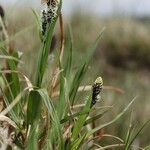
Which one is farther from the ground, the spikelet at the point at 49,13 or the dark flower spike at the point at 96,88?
the spikelet at the point at 49,13

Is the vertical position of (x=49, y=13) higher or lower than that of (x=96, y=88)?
higher

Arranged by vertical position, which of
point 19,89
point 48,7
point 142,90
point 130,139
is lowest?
point 142,90

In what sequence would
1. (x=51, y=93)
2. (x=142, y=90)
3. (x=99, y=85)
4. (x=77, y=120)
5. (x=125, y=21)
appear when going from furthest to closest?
(x=125, y=21), (x=142, y=90), (x=51, y=93), (x=77, y=120), (x=99, y=85)

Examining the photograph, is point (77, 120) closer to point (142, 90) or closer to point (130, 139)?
point (130, 139)

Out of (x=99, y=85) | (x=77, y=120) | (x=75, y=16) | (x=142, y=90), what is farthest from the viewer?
(x=75, y=16)

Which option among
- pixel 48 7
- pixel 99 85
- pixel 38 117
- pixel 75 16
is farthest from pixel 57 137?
pixel 75 16

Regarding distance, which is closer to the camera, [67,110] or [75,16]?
[67,110]

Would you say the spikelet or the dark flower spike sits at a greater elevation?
the spikelet

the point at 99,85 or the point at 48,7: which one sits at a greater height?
the point at 48,7

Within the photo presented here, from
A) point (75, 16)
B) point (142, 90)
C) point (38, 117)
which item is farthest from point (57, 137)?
point (75, 16)
